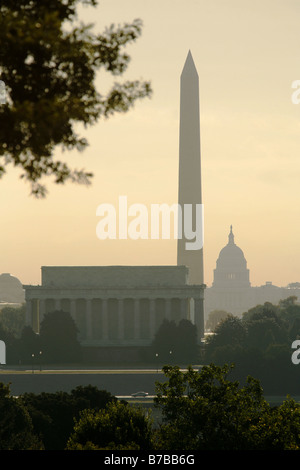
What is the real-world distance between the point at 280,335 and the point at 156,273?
28.5 meters

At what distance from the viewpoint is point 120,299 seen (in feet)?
569

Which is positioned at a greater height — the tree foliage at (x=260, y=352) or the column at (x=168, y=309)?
the column at (x=168, y=309)

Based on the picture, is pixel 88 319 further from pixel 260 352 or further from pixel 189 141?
pixel 260 352

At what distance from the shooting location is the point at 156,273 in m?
175

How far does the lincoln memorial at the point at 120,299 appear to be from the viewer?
172875mm

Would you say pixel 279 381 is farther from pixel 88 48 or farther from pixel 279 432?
pixel 88 48

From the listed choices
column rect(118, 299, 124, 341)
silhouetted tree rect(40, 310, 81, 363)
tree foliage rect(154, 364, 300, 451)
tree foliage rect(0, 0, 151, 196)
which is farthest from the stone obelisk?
tree foliage rect(0, 0, 151, 196)

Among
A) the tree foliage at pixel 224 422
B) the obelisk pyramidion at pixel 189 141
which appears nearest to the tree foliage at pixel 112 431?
the tree foliage at pixel 224 422

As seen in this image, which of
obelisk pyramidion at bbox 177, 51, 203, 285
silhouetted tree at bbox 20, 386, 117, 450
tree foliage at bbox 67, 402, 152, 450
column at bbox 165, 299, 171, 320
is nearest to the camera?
tree foliage at bbox 67, 402, 152, 450

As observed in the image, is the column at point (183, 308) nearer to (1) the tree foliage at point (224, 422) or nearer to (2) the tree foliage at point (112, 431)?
(1) the tree foliage at point (224, 422)

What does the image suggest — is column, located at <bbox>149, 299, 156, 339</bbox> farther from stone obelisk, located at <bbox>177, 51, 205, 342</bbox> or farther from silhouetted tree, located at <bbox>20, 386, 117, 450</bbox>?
silhouetted tree, located at <bbox>20, 386, 117, 450</bbox>

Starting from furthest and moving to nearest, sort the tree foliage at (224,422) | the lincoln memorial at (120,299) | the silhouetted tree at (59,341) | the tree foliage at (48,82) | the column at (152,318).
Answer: the lincoln memorial at (120,299)
the column at (152,318)
the silhouetted tree at (59,341)
the tree foliage at (224,422)
the tree foliage at (48,82)

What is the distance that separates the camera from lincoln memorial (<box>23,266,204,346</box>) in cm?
17288

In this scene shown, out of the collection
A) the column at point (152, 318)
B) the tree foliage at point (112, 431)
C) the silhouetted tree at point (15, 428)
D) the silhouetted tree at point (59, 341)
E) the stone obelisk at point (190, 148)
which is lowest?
the silhouetted tree at point (15, 428)
